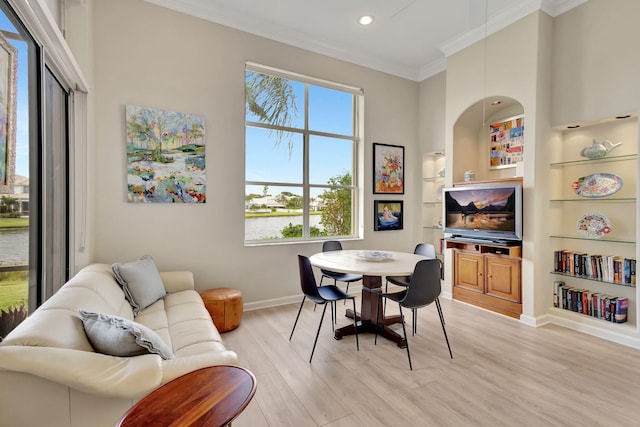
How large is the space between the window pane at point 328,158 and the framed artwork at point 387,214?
719 mm

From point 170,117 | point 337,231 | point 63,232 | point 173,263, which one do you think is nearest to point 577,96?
point 337,231

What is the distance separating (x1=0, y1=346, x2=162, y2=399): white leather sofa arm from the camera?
116 centimetres

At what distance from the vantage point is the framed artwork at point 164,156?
326 cm

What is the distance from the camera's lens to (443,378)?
237 centimetres

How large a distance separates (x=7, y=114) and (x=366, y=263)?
8.41 feet

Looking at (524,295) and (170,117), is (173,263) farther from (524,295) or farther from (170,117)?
(524,295)

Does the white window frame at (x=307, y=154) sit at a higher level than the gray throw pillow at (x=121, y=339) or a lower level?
higher

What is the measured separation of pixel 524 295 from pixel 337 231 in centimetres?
244

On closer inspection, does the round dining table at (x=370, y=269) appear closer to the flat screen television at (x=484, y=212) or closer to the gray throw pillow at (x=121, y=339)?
the flat screen television at (x=484, y=212)

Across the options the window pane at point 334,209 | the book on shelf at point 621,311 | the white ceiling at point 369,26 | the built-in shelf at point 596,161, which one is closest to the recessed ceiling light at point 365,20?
the white ceiling at point 369,26

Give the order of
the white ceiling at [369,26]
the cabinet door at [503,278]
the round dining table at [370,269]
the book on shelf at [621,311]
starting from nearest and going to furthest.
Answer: the round dining table at [370,269] → the book on shelf at [621,311] → the white ceiling at [369,26] → the cabinet door at [503,278]

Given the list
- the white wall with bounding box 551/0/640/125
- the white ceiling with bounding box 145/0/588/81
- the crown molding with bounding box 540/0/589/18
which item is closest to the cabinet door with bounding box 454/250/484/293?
the white wall with bounding box 551/0/640/125

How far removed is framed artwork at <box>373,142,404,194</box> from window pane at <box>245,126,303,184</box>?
1248 millimetres

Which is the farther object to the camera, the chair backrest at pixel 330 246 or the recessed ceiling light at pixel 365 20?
the chair backrest at pixel 330 246
